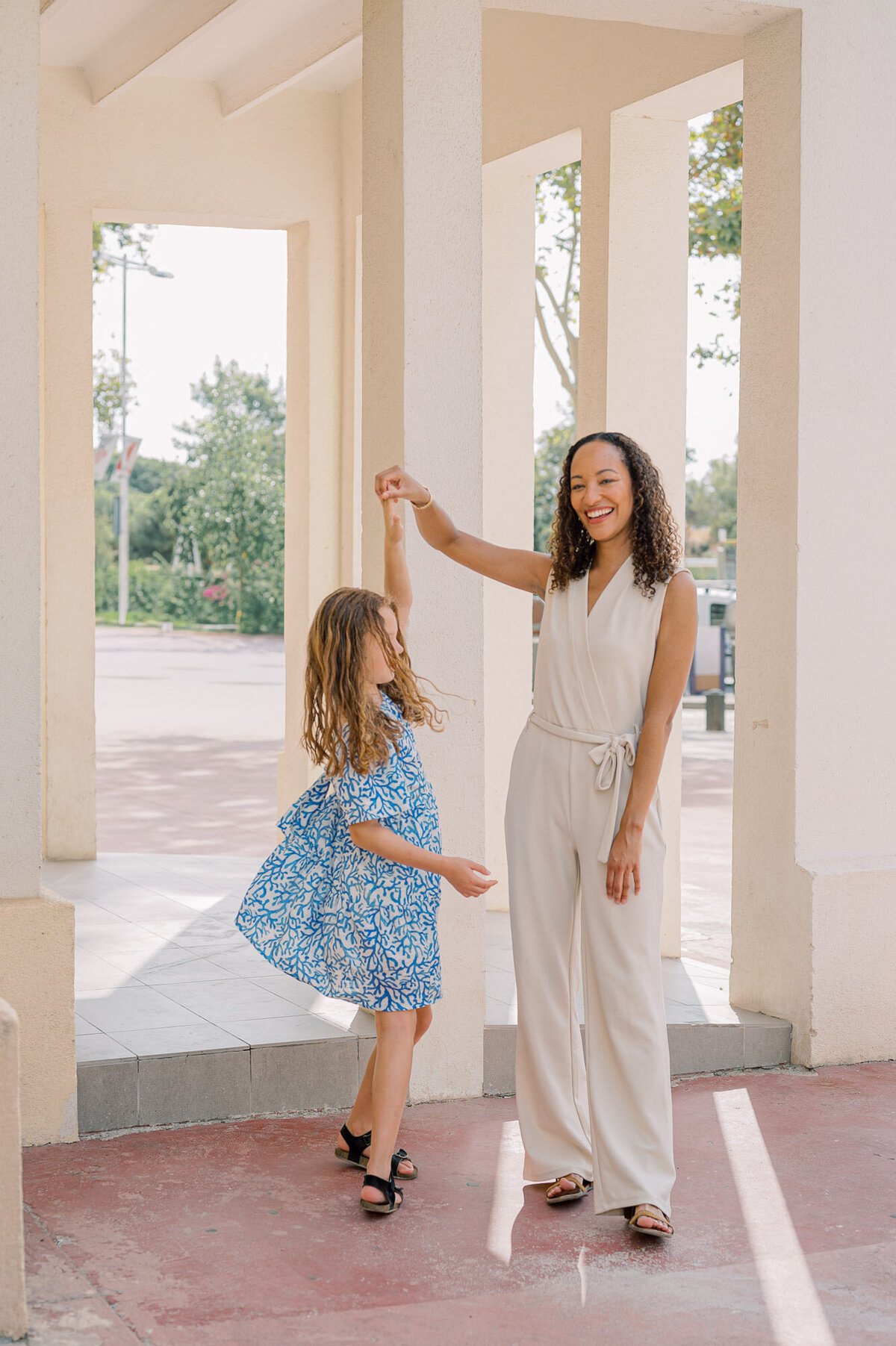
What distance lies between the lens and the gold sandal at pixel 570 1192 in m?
3.89

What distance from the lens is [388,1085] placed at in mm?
3803

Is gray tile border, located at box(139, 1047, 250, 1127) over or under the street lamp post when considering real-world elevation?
under

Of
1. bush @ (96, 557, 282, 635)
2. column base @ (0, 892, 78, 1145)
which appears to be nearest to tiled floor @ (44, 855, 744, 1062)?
column base @ (0, 892, 78, 1145)

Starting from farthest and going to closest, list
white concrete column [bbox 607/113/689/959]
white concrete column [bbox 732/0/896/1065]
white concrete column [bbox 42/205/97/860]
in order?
white concrete column [bbox 42/205/97/860]
white concrete column [bbox 607/113/689/959]
white concrete column [bbox 732/0/896/1065]

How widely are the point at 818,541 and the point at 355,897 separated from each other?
2.37 metres

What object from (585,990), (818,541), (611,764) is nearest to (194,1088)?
(585,990)

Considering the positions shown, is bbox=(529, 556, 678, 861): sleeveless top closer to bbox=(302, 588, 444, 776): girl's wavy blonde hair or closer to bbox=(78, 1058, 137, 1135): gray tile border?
bbox=(302, 588, 444, 776): girl's wavy blonde hair

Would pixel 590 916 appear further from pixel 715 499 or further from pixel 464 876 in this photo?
pixel 715 499

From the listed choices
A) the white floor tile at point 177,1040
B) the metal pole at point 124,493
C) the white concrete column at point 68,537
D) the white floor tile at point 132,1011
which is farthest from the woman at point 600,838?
the metal pole at point 124,493

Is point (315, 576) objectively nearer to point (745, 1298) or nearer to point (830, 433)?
point (830, 433)

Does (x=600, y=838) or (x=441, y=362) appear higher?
(x=441, y=362)

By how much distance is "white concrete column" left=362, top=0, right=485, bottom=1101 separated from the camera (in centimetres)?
470

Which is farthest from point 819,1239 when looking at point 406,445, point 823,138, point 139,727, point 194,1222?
point 139,727

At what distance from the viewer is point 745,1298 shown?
3.38 meters
